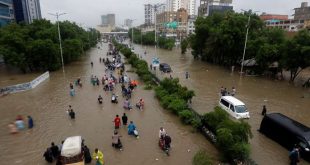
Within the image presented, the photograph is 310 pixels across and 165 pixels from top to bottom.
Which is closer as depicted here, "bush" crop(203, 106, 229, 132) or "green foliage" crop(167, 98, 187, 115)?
"bush" crop(203, 106, 229, 132)

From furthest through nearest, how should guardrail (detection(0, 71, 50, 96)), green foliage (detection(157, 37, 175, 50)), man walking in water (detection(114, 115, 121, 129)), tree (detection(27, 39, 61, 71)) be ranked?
green foliage (detection(157, 37, 175, 50)) → tree (detection(27, 39, 61, 71)) → guardrail (detection(0, 71, 50, 96)) → man walking in water (detection(114, 115, 121, 129))

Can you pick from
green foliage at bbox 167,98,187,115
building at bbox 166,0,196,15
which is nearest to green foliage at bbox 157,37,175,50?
green foliage at bbox 167,98,187,115

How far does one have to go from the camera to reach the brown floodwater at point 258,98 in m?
13.8

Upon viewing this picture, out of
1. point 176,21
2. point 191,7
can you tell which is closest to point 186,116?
point 176,21

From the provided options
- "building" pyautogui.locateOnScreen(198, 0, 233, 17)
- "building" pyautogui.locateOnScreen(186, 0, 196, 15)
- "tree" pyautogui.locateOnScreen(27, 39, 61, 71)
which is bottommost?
"tree" pyautogui.locateOnScreen(27, 39, 61, 71)

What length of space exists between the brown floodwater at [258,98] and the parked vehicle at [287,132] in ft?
1.35

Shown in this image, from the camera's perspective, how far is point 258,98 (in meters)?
23.8

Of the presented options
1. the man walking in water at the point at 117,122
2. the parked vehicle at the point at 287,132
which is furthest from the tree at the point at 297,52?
the man walking in water at the point at 117,122

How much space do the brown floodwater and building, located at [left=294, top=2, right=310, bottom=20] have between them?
8186 centimetres

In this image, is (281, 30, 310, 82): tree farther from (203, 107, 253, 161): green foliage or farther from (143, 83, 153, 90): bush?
(203, 107, 253, 161): green foliage

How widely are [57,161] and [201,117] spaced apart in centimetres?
976

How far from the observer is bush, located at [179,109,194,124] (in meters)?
16.7

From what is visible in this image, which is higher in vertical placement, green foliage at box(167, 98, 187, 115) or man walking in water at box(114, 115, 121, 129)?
green foliage at box(167, 98, 187, 115)

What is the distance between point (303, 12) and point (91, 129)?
114m
